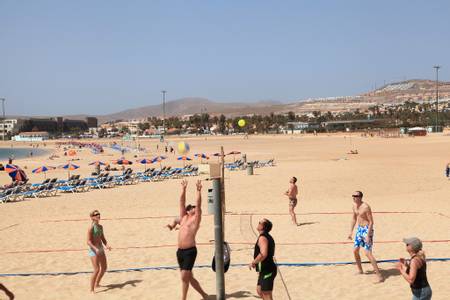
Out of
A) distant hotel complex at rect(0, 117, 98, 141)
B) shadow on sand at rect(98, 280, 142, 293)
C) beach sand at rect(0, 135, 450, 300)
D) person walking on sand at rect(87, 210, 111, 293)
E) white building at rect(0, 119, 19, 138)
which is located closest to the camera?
person walking on sand at rect(87, 210, 111, 293)

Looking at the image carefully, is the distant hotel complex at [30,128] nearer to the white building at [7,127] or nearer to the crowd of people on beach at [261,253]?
the white building at [7,127]

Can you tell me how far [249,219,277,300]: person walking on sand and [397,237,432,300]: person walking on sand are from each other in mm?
1336

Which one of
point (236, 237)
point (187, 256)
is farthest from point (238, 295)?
point (236, 237)

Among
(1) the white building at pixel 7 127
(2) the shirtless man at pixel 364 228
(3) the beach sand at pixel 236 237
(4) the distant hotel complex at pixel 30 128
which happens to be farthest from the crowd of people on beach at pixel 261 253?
(1) the white building at pixel 7 127

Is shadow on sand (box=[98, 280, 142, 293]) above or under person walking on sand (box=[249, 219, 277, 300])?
under

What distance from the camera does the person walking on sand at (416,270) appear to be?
4.64 meters

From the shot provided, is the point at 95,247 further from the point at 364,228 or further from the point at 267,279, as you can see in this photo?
the point at 364,228

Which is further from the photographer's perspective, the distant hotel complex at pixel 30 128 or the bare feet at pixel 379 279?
the distant hotel complex at pixel 30 128

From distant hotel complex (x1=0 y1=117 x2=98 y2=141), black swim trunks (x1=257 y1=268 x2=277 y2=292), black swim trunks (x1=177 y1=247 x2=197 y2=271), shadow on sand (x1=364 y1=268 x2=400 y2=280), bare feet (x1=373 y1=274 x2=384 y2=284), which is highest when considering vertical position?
distant hotel complex (x1=0 y1=117 x2=98 y2=141)

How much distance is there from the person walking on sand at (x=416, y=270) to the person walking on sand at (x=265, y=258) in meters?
1.34

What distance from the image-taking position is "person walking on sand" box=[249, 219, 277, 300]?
208 inches

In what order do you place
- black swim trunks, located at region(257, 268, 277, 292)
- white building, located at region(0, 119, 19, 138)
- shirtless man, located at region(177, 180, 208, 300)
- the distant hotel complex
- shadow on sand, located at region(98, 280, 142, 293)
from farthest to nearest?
1. white building, located at region(0, 119, 19, 138)
2. the distant hotel complex
3. shadow on sand, located at region(98, 280, 142, 293)
4. shirtless man, located at region(177, 180, 208, 300)
5. black swim trunks, located at region(257, 268, 277, 292)

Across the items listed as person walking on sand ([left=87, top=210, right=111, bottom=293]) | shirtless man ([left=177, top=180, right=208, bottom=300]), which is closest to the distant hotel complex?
person walking on sand ([left=87, top=210, right=111, bottom=293])

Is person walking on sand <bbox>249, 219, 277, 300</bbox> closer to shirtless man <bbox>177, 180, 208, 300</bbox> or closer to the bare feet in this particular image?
shirtless man <bbox>177, 180, 208, 300</bbox>
